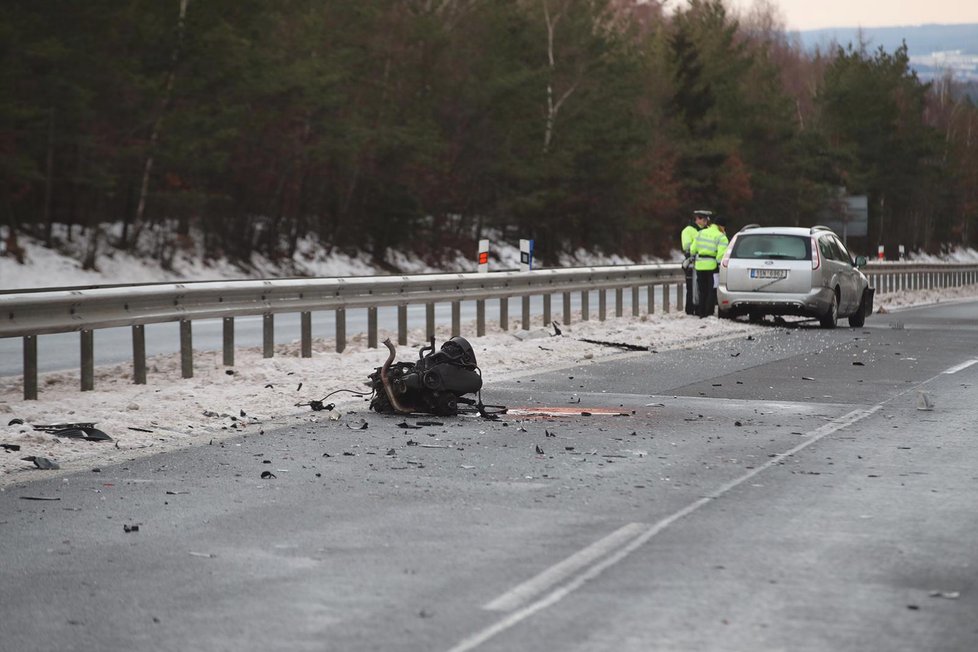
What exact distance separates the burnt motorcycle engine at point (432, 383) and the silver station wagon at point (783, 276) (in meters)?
13.4

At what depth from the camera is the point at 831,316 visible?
26469 millimetres

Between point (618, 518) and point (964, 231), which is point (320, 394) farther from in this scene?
point (964, 231)

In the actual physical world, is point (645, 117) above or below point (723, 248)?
above

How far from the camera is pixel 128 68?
144ft

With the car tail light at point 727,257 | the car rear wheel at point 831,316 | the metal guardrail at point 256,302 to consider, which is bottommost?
the car rear wheel at point 831,316

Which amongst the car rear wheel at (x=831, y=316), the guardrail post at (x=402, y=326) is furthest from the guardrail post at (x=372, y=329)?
the car rear wheel at (x=831, y=316)

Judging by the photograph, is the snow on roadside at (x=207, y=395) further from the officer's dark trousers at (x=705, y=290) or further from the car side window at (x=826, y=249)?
the officer's dark trousers at (x=705, y=290)

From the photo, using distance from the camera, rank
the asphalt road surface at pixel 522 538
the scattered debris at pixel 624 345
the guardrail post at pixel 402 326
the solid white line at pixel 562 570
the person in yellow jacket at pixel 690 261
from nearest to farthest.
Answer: the asphalt road surface at pixel 522 538, the solid white line at pixel 562 570, the guardrail post at pixel 402 326, the scattered debris at pixel 624 345, the person in yellow jacket at pixel 690 261

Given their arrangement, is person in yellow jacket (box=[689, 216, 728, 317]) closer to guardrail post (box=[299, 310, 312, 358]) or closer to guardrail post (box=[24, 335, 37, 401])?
guardrail post (box=[299, 310, 312, 358])

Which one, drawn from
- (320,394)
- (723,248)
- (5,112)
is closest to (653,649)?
(320,394)

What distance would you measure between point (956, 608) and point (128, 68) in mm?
39840

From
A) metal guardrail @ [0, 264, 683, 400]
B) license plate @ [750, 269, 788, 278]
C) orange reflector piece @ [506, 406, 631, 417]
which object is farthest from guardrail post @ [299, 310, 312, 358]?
license plate @ [750, 269, 788, 278]

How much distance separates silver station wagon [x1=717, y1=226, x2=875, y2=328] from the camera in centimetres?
2612

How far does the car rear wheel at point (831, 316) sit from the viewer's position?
86.7 ft
